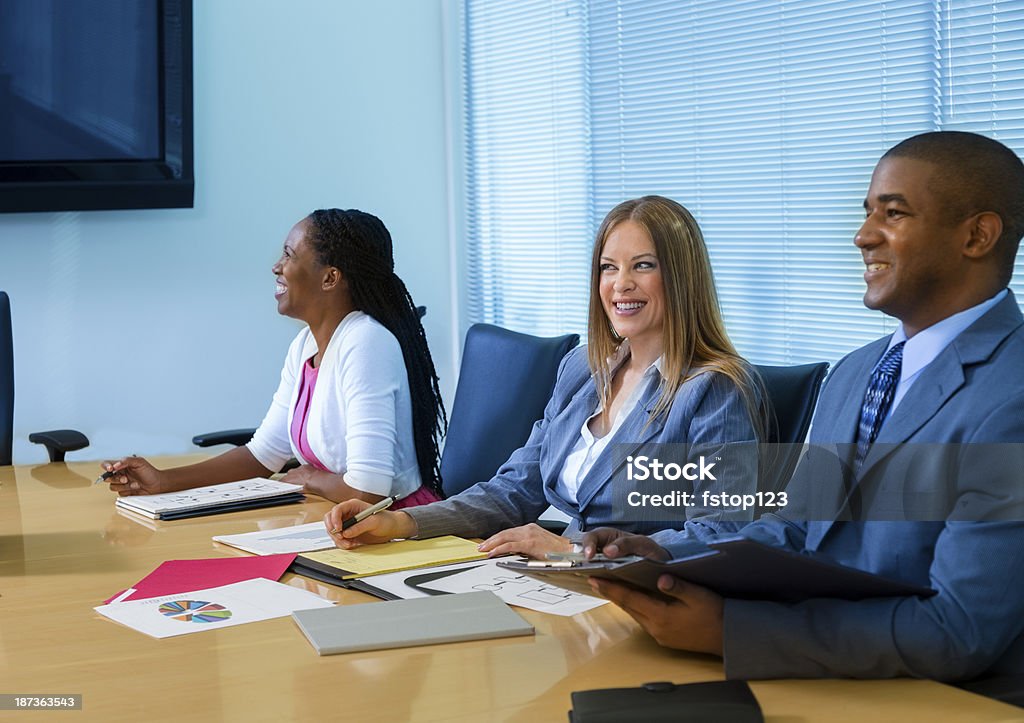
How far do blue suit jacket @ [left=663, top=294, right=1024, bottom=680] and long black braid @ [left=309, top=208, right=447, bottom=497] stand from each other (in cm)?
154

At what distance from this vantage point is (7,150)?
3846 millimetres

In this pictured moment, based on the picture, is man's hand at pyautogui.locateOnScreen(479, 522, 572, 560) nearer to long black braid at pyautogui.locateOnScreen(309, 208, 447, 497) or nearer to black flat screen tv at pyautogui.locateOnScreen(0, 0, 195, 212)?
long black braid at pyautogui.locateOnScreen(309, 208, 447, 497)

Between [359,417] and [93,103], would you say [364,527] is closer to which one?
[359,417]

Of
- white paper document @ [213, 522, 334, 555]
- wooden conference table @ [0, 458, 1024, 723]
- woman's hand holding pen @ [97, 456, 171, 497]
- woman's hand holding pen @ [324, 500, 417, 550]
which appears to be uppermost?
woman's hand holding pen @ [97, 456, 171, 497]

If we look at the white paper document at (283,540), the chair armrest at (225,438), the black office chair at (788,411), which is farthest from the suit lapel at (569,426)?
the chair armrest at (225,438)

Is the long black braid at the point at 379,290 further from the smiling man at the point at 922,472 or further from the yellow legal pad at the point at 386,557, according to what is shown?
the smiling man at the point at 922,472

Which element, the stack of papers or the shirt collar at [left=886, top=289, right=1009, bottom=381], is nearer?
the shirt collar at [left=886, top=289, right=1009, bottom=381]

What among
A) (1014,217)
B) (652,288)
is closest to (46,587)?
(652,288)

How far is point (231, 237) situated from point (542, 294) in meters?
1.13

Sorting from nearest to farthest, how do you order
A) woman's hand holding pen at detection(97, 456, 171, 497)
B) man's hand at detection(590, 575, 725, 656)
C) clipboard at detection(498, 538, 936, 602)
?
clipboard at detection(498, 538, 936, 602) → man's hand at detection(590, 575, 725, 656) → woman's hand holding pen at detection(97, 456, 171, 497)

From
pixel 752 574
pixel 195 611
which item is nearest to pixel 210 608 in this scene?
pixel 195 611

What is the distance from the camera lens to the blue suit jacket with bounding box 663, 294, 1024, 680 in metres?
1.36

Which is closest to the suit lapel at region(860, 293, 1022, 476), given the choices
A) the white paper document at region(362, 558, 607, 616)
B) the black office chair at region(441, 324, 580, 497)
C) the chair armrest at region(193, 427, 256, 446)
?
the white paper document at region(362, 558, 607, 616)

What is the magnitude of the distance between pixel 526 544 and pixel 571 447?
0.45 metres
